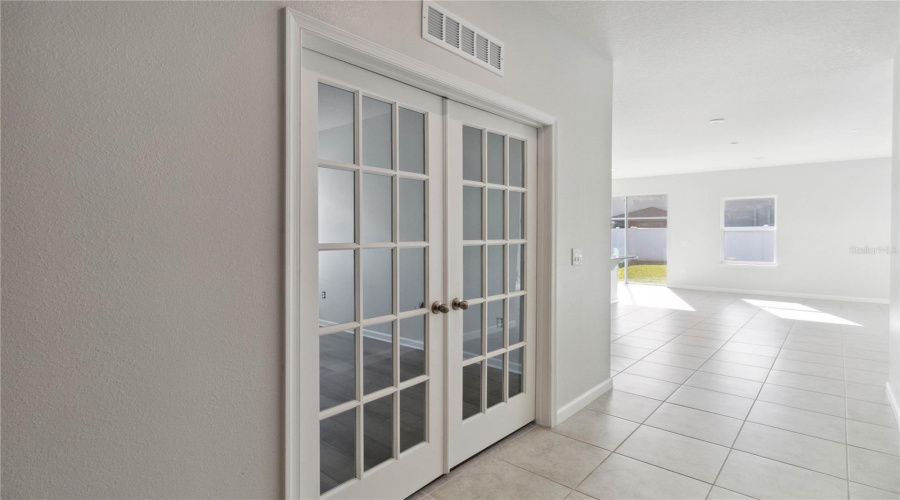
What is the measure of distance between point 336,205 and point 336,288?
1.10 feet

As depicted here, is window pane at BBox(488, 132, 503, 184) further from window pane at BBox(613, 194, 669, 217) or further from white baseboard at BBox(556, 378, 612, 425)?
window pane at BBox(613, 194, 669, 217)

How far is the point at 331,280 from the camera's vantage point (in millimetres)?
1765

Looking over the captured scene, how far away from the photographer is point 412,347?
7.02 feet

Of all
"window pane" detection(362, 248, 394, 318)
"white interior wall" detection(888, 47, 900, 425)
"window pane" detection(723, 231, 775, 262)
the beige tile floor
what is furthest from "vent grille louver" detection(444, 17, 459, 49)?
"window pane" detection(723, 231, 775, 262)

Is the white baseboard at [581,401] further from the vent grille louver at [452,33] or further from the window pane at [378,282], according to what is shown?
the vent grille louver at [452,33]

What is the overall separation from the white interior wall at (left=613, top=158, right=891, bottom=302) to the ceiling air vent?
29.5ft

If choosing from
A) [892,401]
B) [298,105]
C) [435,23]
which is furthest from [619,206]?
[298,105]

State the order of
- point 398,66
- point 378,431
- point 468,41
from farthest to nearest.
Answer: point 468,41
point 378,431
point 398,66

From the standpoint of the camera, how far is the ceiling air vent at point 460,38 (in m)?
2.03

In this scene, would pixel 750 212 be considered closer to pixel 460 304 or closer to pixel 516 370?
pixel 516 370

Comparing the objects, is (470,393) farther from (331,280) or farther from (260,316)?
(260,316)

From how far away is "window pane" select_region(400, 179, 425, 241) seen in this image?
6.78 ft

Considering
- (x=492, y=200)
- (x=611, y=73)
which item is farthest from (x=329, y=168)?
(x=611, y=73)

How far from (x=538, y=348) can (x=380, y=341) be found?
132cm
